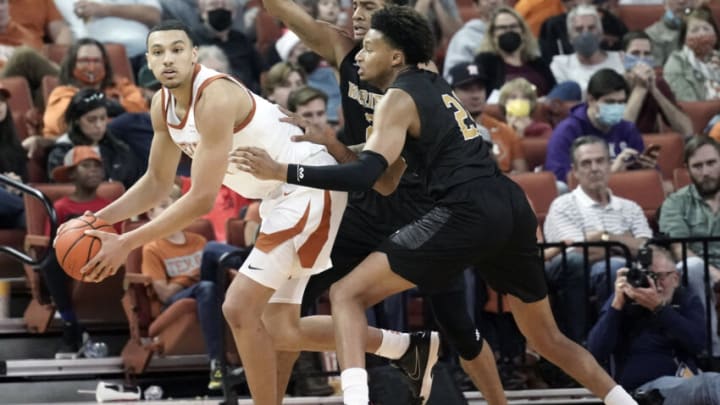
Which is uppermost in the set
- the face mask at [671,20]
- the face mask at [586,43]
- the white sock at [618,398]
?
the face mask at [671,20]

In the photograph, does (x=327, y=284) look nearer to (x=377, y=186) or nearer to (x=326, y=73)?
(x=377, y=186)

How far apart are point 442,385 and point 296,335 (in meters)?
1.15

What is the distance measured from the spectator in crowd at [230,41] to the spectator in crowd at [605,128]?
247 centimetres

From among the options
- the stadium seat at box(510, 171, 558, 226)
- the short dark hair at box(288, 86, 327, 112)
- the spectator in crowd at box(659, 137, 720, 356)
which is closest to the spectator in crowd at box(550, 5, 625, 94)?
the stadium seat at box(510, 171, 558, 226)

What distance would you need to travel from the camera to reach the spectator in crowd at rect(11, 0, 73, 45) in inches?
410

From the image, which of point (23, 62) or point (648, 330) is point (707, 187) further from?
point (23, 62)

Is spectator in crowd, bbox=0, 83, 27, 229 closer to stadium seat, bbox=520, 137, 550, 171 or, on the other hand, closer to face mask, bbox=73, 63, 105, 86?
face mask, bbox=73, 63, 105, 86

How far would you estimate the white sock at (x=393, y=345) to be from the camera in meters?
6.08

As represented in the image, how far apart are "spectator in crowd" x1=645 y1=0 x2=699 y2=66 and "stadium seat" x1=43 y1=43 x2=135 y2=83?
13.5 ft

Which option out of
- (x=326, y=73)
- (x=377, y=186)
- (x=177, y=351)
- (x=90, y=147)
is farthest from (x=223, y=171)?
(x=326, y=73)

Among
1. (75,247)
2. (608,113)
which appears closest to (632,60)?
(608,113)

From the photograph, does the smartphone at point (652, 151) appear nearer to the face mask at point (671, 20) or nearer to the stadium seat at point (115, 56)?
the face mask at point (671, 20)

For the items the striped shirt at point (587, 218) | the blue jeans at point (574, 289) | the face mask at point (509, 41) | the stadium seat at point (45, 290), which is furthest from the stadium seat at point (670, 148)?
the stadium seat at point (45, 290)

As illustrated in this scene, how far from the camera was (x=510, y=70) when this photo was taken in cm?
1041
